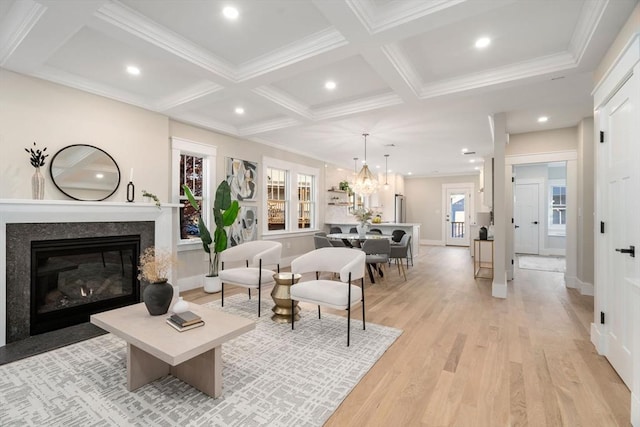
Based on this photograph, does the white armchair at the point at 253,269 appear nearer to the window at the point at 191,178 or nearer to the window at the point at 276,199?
the window at the point at 191,178

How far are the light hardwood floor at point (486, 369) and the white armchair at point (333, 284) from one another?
23.0 inches

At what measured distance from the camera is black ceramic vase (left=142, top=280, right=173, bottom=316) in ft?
7.54

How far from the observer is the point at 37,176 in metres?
2.96

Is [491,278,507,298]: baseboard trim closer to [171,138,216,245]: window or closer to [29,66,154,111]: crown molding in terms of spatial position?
[171,138,216,245]: window

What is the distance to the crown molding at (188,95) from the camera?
137 inches

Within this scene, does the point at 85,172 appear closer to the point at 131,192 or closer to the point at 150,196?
the point at 131,192

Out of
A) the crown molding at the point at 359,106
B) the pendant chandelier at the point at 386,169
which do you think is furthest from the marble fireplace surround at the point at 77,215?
the pendant chandelier at the point at 386,169

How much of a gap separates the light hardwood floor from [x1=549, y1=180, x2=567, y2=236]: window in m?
5.29

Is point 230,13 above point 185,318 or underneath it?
above

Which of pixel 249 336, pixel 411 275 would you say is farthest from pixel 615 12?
pixel 411 275

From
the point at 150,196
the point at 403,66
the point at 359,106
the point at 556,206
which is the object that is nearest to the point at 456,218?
the point at 556,206

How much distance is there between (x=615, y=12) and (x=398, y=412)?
305 centimetres

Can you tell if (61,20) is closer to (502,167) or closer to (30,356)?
(30,356)

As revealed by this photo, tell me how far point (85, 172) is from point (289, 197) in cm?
394
